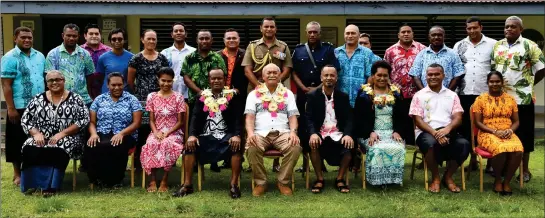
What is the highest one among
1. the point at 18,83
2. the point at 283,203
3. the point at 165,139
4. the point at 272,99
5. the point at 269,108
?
the point at 18,83

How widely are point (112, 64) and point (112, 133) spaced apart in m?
0.96

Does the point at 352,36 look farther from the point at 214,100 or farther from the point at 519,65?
the point at 519,65

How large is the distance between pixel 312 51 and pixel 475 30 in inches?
79.1

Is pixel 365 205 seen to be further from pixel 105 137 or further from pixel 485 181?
pixel 105 137

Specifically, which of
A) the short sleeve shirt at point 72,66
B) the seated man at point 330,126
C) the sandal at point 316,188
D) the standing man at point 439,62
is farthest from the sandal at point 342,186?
the short sleeve shirt at point 72,66

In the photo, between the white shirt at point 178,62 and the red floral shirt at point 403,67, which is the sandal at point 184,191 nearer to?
the white shirt at point 178,62

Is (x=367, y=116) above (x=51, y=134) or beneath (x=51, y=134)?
above

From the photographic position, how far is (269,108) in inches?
258

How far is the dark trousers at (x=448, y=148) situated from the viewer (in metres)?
6.45

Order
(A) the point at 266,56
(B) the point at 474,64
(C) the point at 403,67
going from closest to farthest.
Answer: (A) the point at 266,56, (B) the point at 474,64, (C) the point at 403,67

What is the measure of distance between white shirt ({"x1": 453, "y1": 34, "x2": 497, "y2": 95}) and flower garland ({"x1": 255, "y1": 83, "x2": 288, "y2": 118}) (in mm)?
2338

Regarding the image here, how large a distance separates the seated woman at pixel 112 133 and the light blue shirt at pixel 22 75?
30.1 inches

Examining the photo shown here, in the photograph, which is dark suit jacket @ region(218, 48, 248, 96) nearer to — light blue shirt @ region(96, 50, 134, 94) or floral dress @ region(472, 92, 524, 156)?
light blue shirt @ region(96, 50, 134, 94)

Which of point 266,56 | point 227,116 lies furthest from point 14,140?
point 266,56
